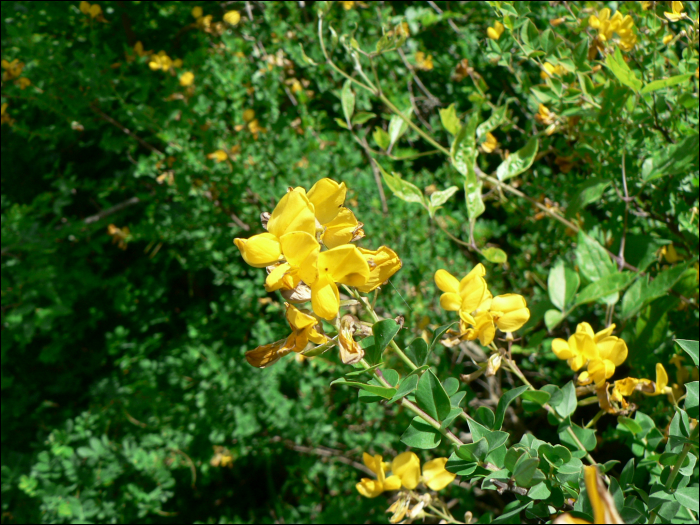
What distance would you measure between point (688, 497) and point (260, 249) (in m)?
0.57

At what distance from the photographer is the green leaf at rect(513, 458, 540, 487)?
54cm

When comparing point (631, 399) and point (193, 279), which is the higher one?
point (631, 399)

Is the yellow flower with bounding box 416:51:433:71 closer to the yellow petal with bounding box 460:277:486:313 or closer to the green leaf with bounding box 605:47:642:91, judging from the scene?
the green leaf with bounding box 605:47:642:91

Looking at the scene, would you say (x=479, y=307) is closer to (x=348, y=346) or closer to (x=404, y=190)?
(x=348, y=346)

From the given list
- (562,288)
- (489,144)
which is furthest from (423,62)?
(562,288)

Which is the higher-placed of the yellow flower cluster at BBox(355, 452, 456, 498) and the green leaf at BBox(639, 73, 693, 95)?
the green leaf at BBox(639, 73, 693, 95)

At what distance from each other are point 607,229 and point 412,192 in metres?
0.62

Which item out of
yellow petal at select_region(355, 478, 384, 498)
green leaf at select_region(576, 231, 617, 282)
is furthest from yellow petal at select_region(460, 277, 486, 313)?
green leaf at select_region(576, 231, 617, 282)

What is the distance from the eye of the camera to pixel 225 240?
183 cm

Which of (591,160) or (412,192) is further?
(591,160)

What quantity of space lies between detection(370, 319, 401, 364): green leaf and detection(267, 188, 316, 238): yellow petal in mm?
128

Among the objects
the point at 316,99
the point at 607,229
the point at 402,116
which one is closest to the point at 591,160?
the point at 607,229

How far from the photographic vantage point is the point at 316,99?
2.24 m

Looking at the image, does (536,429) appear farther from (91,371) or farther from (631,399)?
(91,371)
